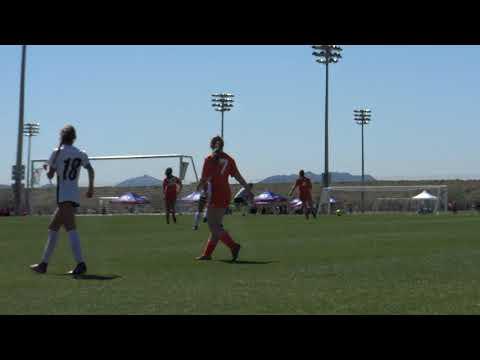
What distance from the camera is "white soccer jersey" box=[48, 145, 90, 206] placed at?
9.81 meters

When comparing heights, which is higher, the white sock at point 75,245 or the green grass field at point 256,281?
the white sock at point 75,245

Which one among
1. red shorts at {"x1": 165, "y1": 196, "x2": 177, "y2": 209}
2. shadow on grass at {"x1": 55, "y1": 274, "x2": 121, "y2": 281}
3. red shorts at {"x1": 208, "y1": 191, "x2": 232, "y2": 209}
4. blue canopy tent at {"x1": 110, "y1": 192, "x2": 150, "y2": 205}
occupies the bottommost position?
shadow on grass at {"x1": 55, "y1": 274, "x2": 121, "y2": 281}

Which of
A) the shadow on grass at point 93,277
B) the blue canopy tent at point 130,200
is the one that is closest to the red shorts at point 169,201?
the shadow on grass at point 93,277

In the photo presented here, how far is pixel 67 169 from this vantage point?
9.86m

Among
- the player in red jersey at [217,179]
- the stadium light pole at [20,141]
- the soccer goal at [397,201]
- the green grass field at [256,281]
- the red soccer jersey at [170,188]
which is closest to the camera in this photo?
the green grass field at [256,281]

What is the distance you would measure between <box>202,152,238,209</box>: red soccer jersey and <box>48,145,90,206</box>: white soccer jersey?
2697 mm

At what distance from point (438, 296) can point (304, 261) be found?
13.4 ft

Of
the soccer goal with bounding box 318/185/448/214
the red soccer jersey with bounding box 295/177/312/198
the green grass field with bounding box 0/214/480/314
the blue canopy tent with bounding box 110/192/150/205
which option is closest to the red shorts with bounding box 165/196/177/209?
the red soccer jersey with bounding box 295/177/312/198

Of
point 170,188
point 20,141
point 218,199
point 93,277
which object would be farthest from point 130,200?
point 93,277

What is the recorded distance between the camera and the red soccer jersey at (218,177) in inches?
481

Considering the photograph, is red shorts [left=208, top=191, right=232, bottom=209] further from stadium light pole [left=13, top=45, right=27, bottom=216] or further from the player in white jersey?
stadium light pole [left=13, top=45, right=27, bottom=216]

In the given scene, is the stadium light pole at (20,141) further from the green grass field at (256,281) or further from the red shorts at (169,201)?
the green grass field at (256,281)

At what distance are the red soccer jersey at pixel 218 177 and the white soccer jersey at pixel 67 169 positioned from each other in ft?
8.85
